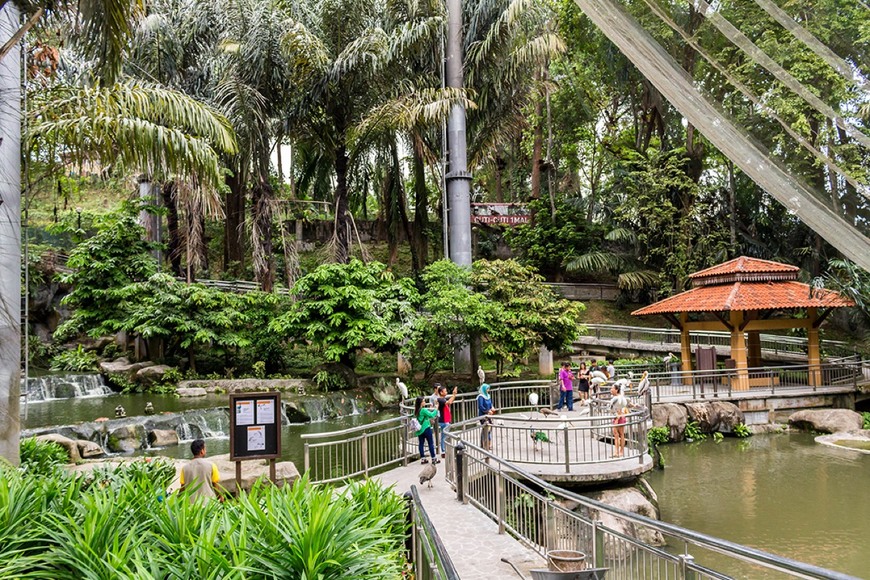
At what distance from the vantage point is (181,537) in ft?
16.1

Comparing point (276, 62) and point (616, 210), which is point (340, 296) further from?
point (616, 210)

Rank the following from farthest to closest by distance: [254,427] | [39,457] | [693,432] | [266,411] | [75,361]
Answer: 1. [75,361]
2. [693,432]
3. [39,457]
4. [266,411]
5. [254,427]

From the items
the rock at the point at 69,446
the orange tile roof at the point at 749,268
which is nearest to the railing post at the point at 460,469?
the rock at the point at 69,446

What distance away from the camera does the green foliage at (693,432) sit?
21.3 metres

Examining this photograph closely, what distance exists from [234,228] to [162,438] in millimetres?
22243

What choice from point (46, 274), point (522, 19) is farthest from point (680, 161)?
point (46, 274)

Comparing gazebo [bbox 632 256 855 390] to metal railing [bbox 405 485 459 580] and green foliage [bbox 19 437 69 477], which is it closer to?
metal railing [bbox 405 485 459 580]

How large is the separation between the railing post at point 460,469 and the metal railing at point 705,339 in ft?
75.1

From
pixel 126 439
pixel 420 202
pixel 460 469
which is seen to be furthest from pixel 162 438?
pixel 420 202

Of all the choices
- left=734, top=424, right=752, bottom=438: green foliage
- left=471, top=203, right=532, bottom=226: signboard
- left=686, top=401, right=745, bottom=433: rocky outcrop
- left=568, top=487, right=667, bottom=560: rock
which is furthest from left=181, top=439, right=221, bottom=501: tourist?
left=471, top=203, right=532, bottom=226: signboard

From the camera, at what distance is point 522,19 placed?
86.7 feet

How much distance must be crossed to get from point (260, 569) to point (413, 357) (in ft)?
70.5

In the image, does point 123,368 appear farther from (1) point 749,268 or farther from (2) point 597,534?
(1) point 749,268

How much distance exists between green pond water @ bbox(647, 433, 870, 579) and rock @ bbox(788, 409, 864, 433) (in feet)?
2.89
